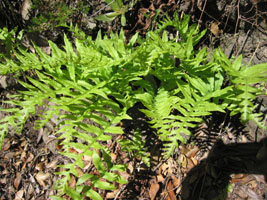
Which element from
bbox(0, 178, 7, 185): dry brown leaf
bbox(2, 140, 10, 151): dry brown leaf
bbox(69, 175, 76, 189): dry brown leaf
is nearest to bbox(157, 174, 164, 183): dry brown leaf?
bbox(69, 175, 76, 189): dry brown leaf

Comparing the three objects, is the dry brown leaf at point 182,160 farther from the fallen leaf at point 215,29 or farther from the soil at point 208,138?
the fallen leaf at point 215,29

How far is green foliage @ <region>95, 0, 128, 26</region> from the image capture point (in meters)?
2.96

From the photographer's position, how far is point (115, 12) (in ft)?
10.0

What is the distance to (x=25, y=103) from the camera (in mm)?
2029

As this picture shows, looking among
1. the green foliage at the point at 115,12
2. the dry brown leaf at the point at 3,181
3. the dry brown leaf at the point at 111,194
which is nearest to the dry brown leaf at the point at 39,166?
the dry brown leaf at the point at 3,181

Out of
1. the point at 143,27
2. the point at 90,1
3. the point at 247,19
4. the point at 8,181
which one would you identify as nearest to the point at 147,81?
the point at 143,27

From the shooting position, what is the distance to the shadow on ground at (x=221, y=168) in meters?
2.32

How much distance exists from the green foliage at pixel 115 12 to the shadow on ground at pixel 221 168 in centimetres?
228

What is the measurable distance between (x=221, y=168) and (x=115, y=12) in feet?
8.71

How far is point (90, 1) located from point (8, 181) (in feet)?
12.1

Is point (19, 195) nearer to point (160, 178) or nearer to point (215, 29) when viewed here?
point (160, 178)

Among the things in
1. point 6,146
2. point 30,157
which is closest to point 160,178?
point 30,157

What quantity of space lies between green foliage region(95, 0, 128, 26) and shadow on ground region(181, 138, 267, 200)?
2276 millimetres

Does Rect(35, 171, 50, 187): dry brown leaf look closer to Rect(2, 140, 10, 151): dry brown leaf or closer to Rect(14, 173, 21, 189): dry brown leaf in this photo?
Rect(14, 173, 21, 189): dry brown leaf
